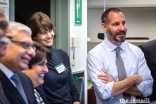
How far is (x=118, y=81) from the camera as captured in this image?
1.94 m

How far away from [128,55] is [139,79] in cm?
23

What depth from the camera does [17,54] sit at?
103cm

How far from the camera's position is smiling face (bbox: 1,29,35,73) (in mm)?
1021

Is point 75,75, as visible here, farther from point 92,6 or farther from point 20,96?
point 20,96

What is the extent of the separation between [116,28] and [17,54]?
3.94 ft

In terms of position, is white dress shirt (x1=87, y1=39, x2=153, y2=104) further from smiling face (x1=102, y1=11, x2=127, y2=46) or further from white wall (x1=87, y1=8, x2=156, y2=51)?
white wall (x1=87, y1=8, x2=156, y2=51)

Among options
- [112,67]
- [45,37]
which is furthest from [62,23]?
[112,67]

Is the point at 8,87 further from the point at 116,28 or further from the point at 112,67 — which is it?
the point at 116,28

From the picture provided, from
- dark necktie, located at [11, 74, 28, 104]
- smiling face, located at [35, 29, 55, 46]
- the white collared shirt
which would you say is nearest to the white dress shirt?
Result: smiling face, located at [35, 29, 55, 46]

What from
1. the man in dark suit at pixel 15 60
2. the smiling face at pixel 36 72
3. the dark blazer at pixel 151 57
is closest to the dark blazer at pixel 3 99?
the man in dark suit at pixel 15 60

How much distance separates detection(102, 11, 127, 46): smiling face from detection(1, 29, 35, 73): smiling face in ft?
3.59

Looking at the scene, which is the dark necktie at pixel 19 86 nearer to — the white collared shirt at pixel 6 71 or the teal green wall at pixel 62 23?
the white collared shirt at pixel 6 71

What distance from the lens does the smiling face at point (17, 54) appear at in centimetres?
102

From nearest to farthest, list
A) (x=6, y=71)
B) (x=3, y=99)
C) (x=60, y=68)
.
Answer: (x=3, y=99), (x=6, y=71), (x=60, y=68)
